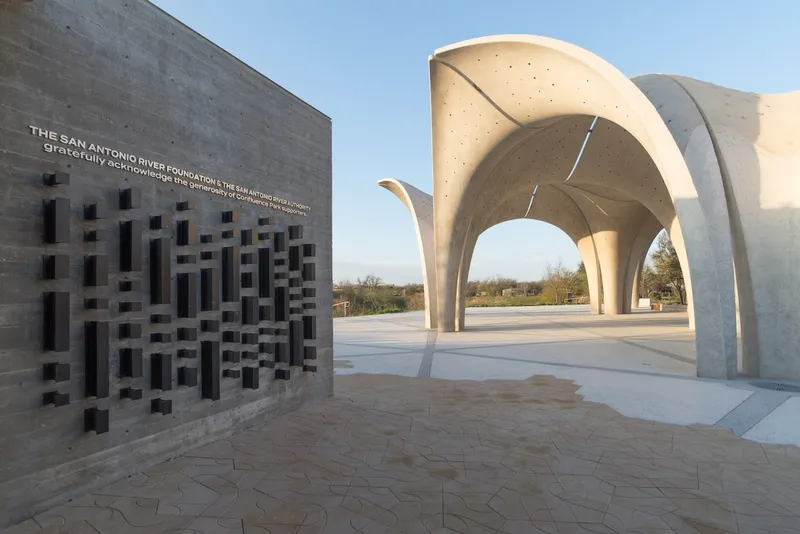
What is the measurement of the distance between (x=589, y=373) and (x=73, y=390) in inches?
316

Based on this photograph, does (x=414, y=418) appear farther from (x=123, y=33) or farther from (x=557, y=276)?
(x=557, y=276)

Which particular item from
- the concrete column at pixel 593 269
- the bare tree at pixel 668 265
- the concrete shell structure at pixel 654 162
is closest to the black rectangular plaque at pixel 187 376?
the concrete shell structure at pixel 654 162

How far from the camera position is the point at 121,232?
4098mm

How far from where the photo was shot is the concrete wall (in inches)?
133

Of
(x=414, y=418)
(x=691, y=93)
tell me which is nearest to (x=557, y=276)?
(x=691, y=93)

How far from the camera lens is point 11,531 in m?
3.13

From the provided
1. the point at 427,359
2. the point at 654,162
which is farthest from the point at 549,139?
the point at 427,359

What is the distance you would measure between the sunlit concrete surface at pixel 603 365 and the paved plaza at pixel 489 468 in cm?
6

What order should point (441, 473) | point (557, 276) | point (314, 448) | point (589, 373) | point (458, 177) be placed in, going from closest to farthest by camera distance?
point (441, 473), point (314, 448), point (589, 373), point (458, 177), point (557, 276)

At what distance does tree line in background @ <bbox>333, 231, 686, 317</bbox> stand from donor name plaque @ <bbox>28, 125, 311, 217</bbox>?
22.6 m

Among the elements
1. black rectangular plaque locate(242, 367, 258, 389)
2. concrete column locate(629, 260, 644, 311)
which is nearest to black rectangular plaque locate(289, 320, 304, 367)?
black rectangular plaque locate(242, 367, 258, 389)

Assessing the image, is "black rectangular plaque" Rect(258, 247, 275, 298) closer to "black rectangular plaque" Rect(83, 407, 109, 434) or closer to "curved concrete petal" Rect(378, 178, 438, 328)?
"black rectangular plaque" Rect(83, 407, 109, 434)

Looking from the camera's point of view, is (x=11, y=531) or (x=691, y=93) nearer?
(x=11, y=531)

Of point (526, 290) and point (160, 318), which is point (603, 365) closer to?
point (160, 318)
